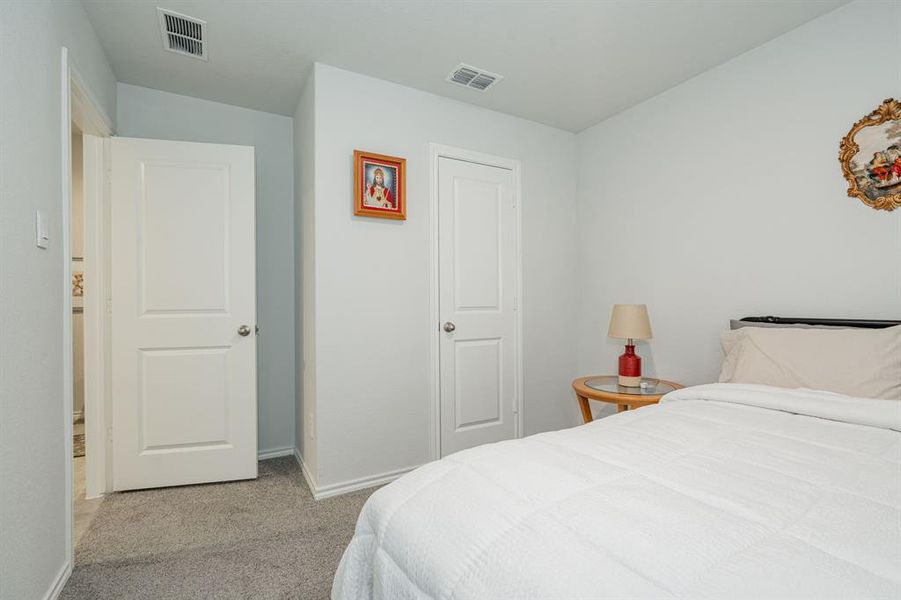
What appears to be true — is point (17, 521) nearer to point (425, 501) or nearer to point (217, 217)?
point (425, 501)

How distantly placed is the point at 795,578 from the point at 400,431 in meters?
2.25

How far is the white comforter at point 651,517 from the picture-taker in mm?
662

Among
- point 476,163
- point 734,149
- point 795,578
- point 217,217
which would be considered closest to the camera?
point 795,578

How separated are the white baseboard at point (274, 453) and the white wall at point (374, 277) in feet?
2.86

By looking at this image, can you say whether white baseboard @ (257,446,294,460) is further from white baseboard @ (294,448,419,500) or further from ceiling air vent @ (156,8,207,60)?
ceiling air vent @ (156,8,207,60)

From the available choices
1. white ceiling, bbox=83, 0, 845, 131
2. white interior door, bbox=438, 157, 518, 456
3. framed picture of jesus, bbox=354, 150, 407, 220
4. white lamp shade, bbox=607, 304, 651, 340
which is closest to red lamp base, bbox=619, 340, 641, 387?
white lamp shade, bbox=607, 304, 651, 340

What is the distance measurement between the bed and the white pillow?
0.26 metres

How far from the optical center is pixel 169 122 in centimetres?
282

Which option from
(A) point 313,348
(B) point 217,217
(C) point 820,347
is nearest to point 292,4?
(B) point 217,217

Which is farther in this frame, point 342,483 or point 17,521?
point 342,483

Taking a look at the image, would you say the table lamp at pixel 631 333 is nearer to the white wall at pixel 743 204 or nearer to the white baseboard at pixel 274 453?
the white wall at pixel 743 204

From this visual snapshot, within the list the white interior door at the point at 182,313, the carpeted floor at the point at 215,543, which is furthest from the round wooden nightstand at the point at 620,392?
the white interior door at the point at 182,313

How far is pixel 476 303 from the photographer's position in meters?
2.99

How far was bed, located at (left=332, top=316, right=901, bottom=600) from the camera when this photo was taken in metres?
0.66
